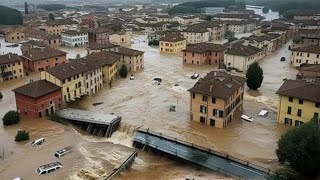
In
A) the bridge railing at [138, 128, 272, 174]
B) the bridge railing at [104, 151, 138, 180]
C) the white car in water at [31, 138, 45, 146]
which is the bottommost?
the bridge railing at [104, 151, 138, 180]

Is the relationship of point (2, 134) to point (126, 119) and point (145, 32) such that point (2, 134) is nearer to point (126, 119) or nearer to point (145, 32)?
point (126, 119)

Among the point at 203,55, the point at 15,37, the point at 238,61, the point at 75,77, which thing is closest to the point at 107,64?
the point at 75,77

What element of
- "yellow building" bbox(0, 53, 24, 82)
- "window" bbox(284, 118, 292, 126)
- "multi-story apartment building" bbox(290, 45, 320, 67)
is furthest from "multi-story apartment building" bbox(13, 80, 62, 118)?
"multi-story apartment building" bbox(290, 45, 320, 67)

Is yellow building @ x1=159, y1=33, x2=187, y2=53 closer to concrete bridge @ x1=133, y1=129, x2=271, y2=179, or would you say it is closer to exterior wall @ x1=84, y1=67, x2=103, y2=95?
exterior wall @ x1=84, y1=67, x2=103, y2=95

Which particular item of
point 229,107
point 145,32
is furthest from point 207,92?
point 145,32

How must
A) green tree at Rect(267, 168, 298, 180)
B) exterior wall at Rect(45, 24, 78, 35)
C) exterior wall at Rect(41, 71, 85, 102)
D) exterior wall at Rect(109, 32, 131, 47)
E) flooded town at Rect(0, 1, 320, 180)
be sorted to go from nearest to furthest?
green tree at Rect(267, 168, 298, 180) → flooded town at Rect(0, 1, 320, 180) → exterior wall at Rect(41, 71, 85, 102) → exterior wall at Rect(109, 32, 131, 47) → exterior wall at Rect(45, 24, 78, 35)

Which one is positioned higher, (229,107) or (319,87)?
(319,87)

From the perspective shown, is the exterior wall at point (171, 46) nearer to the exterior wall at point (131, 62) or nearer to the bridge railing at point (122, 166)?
the exterior wall at point (131, 62)
